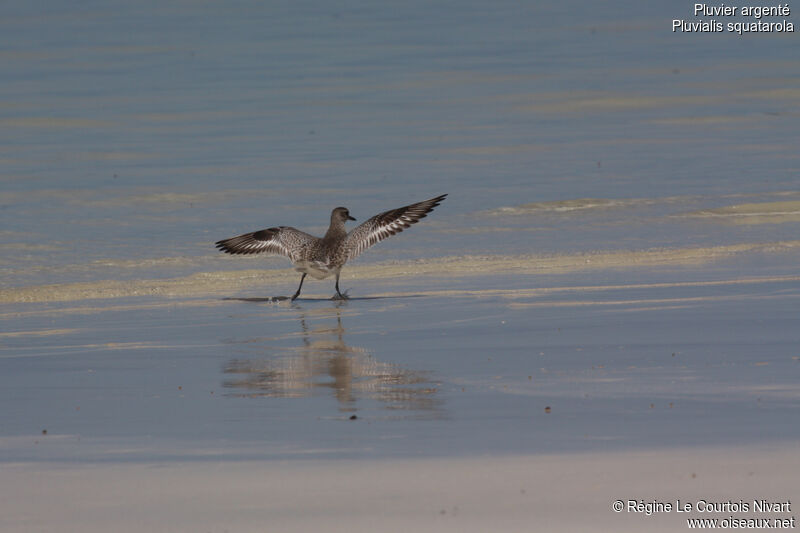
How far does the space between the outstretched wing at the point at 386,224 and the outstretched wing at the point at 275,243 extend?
0.43 m

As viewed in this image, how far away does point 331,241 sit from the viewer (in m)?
13.7

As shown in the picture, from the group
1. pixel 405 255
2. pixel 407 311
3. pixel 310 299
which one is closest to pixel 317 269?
pixel 310 299

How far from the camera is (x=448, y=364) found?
8984 mm

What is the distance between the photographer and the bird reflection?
7907mm

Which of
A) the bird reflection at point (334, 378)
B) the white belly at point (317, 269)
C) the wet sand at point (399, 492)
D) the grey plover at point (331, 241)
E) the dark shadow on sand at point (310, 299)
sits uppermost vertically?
the grey plover at point (331, 241)

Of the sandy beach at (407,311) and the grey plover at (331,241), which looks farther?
the grey plover at (331,241)

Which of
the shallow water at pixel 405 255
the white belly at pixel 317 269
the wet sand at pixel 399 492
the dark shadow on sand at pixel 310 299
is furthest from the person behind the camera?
the white belly at pixel 317 269

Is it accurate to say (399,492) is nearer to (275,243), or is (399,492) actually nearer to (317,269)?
(317,269)

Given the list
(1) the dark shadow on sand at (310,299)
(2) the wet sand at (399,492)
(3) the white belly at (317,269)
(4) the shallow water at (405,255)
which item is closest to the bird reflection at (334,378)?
(4) the shallow water at (405,255)

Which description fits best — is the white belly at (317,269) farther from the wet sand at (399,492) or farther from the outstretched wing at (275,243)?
the wet sand at (399,492)

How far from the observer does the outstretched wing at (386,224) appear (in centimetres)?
1384

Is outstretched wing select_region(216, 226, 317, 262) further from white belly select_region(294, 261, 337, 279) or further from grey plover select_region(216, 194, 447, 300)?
white belly select_region(294, 261, 337, 279)

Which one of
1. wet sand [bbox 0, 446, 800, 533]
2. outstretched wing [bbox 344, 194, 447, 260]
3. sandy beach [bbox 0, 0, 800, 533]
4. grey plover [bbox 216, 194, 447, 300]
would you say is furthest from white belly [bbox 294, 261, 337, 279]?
wet sand [bbox 0, 446, 800, 533]

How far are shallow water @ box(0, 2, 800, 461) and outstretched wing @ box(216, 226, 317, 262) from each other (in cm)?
33
